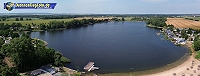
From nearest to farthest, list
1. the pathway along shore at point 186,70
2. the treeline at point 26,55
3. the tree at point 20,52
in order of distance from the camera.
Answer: the tree at point 20,52, the treeline at point 26,55, the pathway along shore at point 186,70

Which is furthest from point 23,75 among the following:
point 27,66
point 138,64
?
point 138,64

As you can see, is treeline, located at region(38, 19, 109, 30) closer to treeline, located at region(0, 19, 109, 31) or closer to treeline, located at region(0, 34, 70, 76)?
treeline, located at region(0, 19, 109, 31)

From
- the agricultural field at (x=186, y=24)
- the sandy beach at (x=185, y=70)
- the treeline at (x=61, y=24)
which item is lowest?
the sandy beach at (x=185, y=70)

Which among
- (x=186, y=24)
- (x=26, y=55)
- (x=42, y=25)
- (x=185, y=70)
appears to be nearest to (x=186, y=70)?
(x=185, y=70)

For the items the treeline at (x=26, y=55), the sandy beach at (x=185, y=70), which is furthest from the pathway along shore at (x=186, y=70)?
the treeline at (x=26, y=55)

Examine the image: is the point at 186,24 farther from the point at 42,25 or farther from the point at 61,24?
the point at 42,25

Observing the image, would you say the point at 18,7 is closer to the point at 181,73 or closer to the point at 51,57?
the point at 51,57

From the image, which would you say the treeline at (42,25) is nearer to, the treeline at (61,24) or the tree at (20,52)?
the treeline at (61,24)

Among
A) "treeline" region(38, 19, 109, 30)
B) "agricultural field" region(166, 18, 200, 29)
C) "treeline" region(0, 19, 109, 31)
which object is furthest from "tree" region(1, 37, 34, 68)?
"agricultural field" region(166, 18, 200, 29)

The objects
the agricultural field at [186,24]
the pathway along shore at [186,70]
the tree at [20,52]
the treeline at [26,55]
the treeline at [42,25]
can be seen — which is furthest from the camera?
the agricultural field at [186,24]
